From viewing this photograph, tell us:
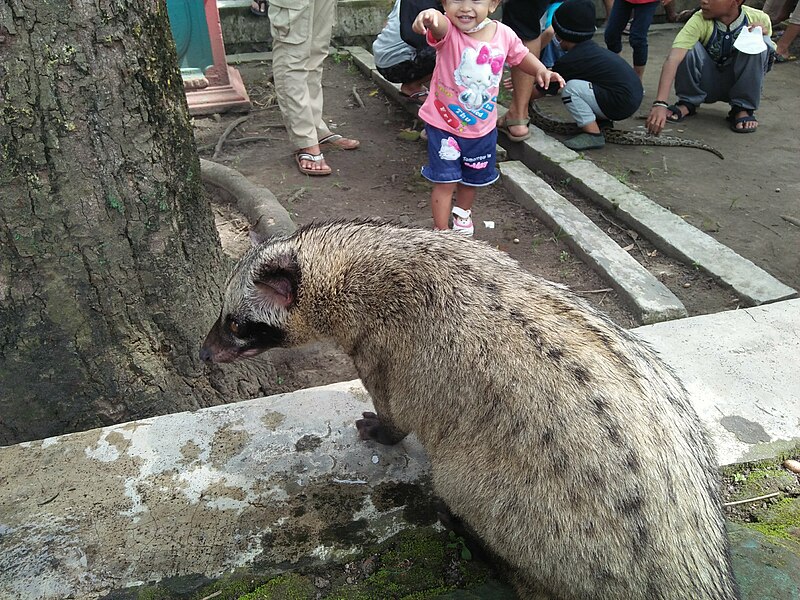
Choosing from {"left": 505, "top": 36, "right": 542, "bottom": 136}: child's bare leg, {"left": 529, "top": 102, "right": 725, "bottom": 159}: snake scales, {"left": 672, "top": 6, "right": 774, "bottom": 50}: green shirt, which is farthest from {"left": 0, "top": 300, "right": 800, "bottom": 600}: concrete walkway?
{"left": 672, "top": 6, "right": 774, "bottom": 50}: green shirt

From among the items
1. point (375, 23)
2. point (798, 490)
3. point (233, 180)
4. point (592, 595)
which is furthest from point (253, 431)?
point (375, 23)

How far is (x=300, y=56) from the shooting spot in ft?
20.2

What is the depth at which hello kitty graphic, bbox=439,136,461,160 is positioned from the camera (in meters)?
4.83

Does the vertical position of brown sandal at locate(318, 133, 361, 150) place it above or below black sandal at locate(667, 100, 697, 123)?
below

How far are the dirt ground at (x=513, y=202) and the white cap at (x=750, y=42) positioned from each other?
3.15 feet

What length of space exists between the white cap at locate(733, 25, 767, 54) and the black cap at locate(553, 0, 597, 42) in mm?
1926

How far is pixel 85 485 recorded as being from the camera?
2.78 meters

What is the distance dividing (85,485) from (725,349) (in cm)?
346

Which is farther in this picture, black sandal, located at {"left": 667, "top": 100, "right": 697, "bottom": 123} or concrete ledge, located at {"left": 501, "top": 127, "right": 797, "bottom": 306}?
black sandal, located at {"left": 667, "top": 100, "right": 697, "bottom": 123}

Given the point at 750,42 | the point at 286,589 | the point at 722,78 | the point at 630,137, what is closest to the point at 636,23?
the point at 722,78

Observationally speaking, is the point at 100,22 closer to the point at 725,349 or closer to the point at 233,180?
the point at 233,180

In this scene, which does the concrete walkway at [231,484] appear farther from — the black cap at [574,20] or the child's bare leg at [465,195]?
the black cap at [574,20]

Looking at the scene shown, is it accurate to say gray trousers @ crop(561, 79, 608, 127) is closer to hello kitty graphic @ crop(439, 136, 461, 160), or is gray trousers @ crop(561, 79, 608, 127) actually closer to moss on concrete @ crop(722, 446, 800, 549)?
hello kitty graphic @ crop(439, 136, 461, 160)

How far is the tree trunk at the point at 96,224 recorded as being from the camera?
252cm
